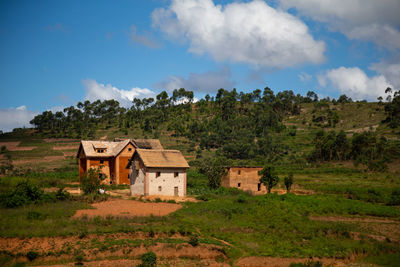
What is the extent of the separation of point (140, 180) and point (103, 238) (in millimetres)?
16107

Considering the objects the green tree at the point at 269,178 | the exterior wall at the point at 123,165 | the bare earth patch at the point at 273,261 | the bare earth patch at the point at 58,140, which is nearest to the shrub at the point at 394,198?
the green tree at the point at 269,178

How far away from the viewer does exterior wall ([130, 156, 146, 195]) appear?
3827 centimetres

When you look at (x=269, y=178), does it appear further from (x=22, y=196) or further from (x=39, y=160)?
(x=39, y=160)

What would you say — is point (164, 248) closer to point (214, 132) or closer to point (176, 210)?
point (176, 210)

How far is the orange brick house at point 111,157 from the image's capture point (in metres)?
49.4

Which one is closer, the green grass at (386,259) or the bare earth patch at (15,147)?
the green grass at (386,259)

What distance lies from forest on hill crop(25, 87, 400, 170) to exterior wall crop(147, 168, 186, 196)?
36.8 m

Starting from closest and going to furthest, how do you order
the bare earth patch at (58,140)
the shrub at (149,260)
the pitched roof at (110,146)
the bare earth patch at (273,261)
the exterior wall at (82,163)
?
1. the shrub at (149,260)
2. the bare earth patch at (273,261)
3. the pitched roof at (110,146)
4. the exterior wall at (82,163)
5. the bare earth patch at (58,140)

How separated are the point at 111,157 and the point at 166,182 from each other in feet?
49.0

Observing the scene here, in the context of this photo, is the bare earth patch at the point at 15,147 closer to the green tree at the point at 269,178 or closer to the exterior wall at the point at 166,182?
the exterior wall at the point at 166,182

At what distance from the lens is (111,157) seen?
50.6 meters

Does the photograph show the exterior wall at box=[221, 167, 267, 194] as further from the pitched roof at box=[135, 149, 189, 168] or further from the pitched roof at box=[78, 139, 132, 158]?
the pitched roof at box=[78, 139, 132, 158]

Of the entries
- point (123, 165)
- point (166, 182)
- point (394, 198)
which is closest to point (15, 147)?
point (123, 165)

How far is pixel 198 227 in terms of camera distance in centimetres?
2617
